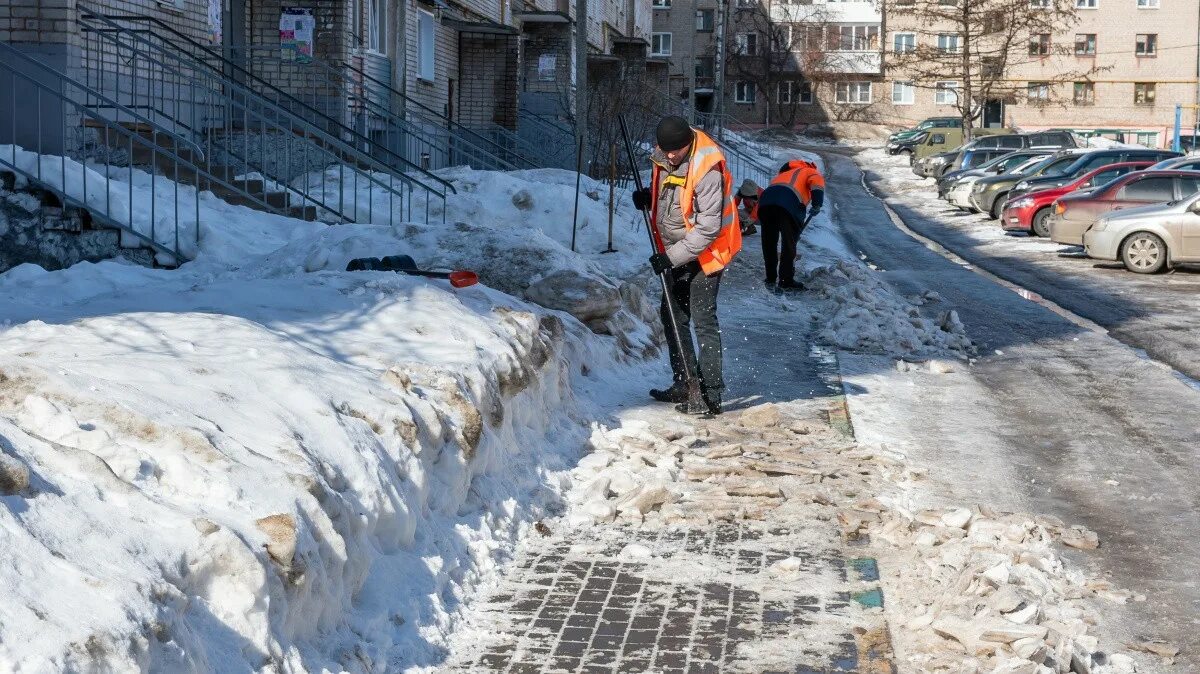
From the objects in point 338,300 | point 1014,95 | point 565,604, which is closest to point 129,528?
point 565,604

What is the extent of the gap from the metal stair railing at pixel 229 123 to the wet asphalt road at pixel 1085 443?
643 cm

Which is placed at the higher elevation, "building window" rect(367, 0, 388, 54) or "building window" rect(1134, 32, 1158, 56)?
"building window" rect(1134, 32, 1158, 56)

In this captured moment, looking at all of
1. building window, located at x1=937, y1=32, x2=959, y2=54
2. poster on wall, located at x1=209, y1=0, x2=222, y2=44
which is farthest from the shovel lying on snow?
building window, located at x1=937, y1=32, x2=959, y2=54

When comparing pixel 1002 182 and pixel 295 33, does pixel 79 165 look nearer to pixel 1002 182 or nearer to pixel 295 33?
pixel 295 33

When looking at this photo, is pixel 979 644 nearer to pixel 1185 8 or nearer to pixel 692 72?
pixel 692 72

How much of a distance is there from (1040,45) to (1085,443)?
2799 inches

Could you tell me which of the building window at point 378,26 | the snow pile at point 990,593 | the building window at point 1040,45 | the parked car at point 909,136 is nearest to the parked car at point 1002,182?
the building window at point 378,26

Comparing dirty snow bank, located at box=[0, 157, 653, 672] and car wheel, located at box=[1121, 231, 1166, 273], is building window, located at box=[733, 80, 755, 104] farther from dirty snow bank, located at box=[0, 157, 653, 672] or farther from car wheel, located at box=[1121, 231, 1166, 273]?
dirty snow bank, located at box=[0, 157, 653, 672]

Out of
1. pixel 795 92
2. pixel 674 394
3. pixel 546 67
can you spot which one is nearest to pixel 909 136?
pixel 795 92

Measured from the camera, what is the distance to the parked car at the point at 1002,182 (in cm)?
3094

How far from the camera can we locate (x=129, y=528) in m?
4.06

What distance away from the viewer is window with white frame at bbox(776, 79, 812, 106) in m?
77.2

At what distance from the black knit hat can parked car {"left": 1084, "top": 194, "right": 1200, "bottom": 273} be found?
13.6m

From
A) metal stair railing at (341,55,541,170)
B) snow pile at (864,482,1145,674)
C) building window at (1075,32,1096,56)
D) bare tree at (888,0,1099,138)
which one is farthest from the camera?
building window at (1075,32,1096,56)
